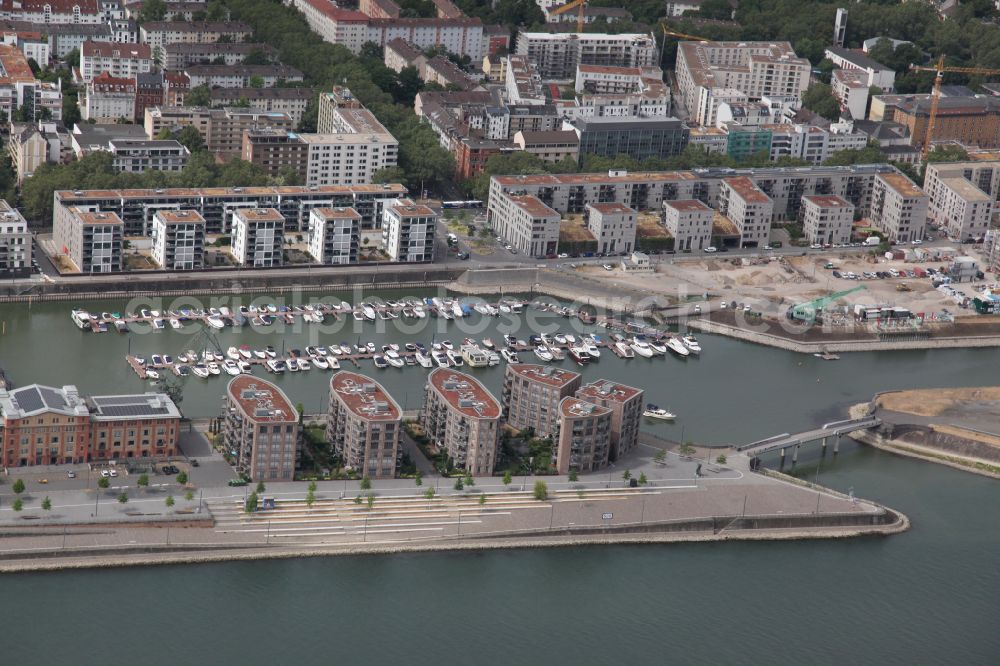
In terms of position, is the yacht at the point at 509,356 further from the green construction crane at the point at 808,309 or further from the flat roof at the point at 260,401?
the flat roof at the point at 260,401

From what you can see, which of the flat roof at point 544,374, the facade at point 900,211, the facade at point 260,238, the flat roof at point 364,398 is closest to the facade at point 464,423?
the flat roof at point 364,398

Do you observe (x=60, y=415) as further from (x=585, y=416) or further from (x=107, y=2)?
(x=107, y=2)

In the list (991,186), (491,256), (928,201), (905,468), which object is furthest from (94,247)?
(991,186)

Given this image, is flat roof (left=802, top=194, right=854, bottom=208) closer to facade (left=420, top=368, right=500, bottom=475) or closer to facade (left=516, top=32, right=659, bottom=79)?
facade (left=516, top=32, right=659, bottom=79)

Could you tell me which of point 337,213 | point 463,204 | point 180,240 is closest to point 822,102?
point 463,204

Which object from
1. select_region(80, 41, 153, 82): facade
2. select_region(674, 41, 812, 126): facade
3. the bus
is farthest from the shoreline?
select_region(80, 41, 153, 82): facade
